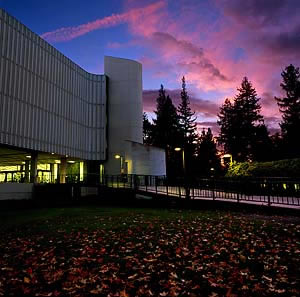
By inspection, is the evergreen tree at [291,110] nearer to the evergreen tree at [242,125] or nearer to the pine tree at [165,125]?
the evergreen tree at [242,125]

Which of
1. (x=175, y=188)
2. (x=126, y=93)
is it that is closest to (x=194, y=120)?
(x=126, y=93)

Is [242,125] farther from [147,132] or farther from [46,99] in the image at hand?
[46,99]

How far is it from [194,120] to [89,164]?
3610 cm

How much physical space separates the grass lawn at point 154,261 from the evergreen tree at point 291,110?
41.0m

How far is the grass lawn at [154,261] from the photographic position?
16.1ft

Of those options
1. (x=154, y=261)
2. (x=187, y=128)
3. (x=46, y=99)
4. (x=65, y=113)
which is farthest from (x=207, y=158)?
(x=154, y=261)

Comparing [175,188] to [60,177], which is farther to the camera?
[60,177]

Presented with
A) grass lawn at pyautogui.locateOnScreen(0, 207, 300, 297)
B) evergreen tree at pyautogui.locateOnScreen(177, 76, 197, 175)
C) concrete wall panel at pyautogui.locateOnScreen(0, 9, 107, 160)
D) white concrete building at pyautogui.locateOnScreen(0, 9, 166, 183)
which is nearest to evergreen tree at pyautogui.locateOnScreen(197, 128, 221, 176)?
evergreen tree at pyautogui.locateOnScreen(177, 76, 197, 175)

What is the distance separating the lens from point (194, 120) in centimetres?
6762

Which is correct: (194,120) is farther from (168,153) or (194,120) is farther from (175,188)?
(175,188)

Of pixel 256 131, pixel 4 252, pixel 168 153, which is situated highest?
pixel 256 131

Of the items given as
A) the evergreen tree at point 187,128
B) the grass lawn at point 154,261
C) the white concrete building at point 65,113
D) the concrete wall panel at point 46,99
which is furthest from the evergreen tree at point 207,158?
the grass lawn at point 154,261

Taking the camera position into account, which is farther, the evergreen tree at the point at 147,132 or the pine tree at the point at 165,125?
the evergreen tree at the point at 147,132

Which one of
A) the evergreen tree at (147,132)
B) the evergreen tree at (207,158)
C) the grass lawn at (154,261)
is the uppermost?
the evergreen tree at (147,132)
